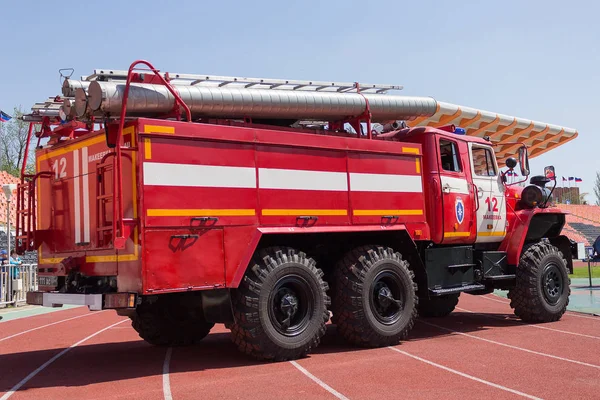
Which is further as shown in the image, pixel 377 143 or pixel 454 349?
pixel 377 143

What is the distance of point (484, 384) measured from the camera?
758cm

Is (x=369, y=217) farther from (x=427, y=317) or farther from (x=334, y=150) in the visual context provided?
(x=427, y=317)

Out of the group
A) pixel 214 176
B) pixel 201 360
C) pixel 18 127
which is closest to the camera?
pixel 214 176

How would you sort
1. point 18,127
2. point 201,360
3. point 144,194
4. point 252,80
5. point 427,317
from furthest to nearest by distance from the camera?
1. point 18,127
2. point 427,317
3. point 252,80
4. point 201,360
5. point 144,194

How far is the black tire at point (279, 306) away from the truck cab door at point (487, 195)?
4264 millimetres

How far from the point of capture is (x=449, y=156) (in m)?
12.2

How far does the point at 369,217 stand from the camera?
1055 centimetres

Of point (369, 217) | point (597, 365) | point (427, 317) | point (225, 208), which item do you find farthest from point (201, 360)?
point (427, 317)

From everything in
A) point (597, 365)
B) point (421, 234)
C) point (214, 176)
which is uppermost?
point (214, 176)

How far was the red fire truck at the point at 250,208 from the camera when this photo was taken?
8.48 m

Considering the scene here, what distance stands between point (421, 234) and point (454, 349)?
2030mm

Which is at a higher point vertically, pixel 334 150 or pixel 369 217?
pixel 334 150

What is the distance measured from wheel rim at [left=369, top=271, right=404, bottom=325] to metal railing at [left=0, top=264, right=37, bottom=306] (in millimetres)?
12962

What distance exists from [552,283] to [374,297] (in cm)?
469
